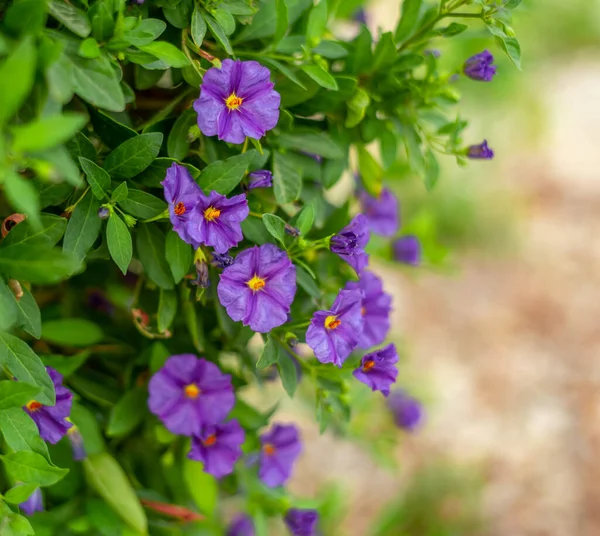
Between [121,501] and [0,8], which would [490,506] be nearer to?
[121,501]

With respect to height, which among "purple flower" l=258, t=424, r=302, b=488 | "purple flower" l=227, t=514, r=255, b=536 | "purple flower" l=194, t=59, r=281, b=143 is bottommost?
"purple flower" l=227, t=514, r=255, b=536

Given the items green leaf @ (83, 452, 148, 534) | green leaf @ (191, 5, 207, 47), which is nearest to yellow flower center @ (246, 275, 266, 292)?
green leaf @ (191, 5, 207, 47)

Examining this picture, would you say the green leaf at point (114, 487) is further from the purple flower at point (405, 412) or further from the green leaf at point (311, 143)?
the purple flower at point (405, 412)

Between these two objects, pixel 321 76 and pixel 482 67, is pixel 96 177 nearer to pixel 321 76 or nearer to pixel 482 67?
pixel 321 76

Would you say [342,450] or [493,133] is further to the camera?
[493,133]

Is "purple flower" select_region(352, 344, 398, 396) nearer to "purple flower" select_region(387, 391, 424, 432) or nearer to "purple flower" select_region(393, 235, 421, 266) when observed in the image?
"purple flower" select_region(393, 235, 421, 266)

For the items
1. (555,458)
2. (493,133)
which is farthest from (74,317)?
(493,133)

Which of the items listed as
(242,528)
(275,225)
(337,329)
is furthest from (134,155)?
(242,528)
